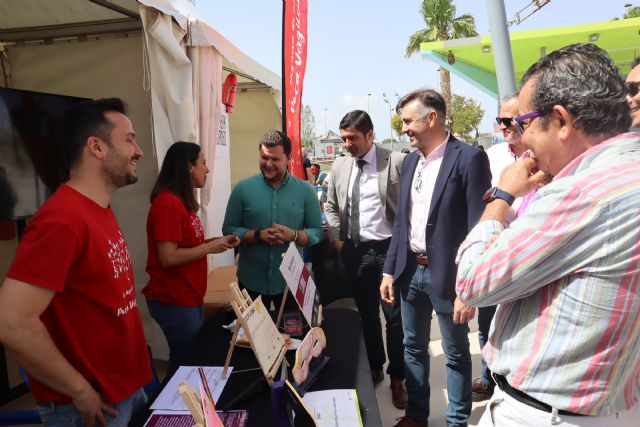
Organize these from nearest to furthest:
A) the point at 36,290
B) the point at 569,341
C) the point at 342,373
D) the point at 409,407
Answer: the point at 569,341 < the point at 36,290 < the point at 342,373 < the point at 409,407

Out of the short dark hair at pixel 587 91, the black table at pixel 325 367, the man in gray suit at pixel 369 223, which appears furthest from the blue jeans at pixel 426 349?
the short dark hair at pixel 587 91

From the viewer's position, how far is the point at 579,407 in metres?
0.87

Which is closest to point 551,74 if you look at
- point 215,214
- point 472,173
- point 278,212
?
point 472,173

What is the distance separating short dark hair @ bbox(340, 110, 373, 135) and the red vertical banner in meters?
A: 1.14

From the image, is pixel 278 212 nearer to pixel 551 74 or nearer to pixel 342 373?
pixel 342 373

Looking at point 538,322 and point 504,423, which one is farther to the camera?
point 504,423

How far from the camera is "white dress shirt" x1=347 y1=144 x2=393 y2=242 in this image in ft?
9.23

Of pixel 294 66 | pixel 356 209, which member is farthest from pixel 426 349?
pixel 294 66

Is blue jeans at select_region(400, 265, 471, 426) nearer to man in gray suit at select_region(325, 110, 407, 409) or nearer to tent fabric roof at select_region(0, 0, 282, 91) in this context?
man in gray suit at select_region(325, 110, 407, 409)

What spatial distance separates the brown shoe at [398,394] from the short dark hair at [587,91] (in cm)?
229

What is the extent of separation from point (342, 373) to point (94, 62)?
10.5ft

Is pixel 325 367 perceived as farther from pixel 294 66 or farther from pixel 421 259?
pixel 294 66

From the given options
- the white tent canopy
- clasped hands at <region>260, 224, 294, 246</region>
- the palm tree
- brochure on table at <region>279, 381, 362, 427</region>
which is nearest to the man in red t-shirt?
brochure on table at <region>279, 381, 362, 427</region>

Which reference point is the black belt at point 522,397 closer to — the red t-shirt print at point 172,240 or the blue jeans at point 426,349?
the blue jeans at point 426,349
